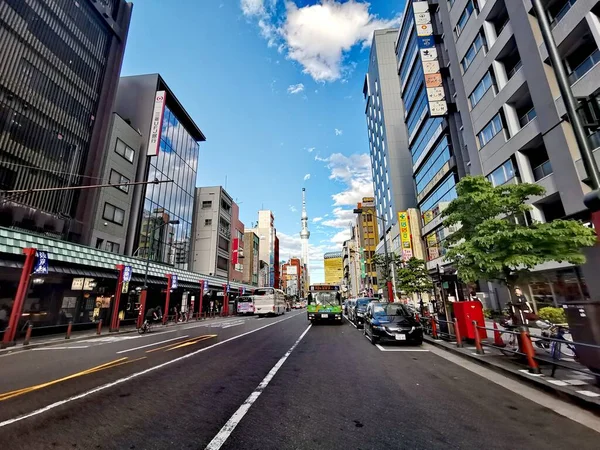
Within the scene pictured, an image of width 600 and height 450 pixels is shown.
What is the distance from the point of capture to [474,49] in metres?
24.1

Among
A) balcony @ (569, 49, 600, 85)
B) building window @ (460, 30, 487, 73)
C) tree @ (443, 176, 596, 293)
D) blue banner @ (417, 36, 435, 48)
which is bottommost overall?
tree @ (443, 176, 596, 293)

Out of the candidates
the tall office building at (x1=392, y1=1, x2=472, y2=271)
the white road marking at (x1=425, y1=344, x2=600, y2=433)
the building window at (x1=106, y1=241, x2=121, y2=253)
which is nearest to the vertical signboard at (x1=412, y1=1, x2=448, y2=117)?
the tall office building at (x1=392, y1=1, x2=472, y2=271)

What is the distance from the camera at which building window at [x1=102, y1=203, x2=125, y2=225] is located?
91.2 feet

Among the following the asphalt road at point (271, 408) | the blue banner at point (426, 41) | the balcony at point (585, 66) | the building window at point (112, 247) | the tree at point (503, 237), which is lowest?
the asphalt road at point (271, 408)

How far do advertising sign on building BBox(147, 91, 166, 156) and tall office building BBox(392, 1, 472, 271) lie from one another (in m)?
31.1

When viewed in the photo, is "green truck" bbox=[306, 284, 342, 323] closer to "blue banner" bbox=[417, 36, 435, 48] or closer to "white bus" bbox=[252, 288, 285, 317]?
"white bus" bbox=[252, 288, 285, 317]

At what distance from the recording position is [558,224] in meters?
9.36

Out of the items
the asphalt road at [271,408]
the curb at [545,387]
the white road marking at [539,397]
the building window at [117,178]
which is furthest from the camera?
the building window at [117,178]

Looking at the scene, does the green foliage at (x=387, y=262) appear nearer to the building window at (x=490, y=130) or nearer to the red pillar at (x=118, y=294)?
the building window at (x=490, y=130)

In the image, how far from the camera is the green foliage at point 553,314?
15.4 metres

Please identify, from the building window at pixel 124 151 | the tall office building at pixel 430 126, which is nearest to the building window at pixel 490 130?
the tall office building at pixel 430 126

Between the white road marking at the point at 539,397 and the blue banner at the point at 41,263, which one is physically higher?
the blue banner at the point at 41,263

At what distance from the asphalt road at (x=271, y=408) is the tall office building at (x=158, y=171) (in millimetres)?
25251

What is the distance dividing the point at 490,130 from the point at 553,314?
14408 millimetres
